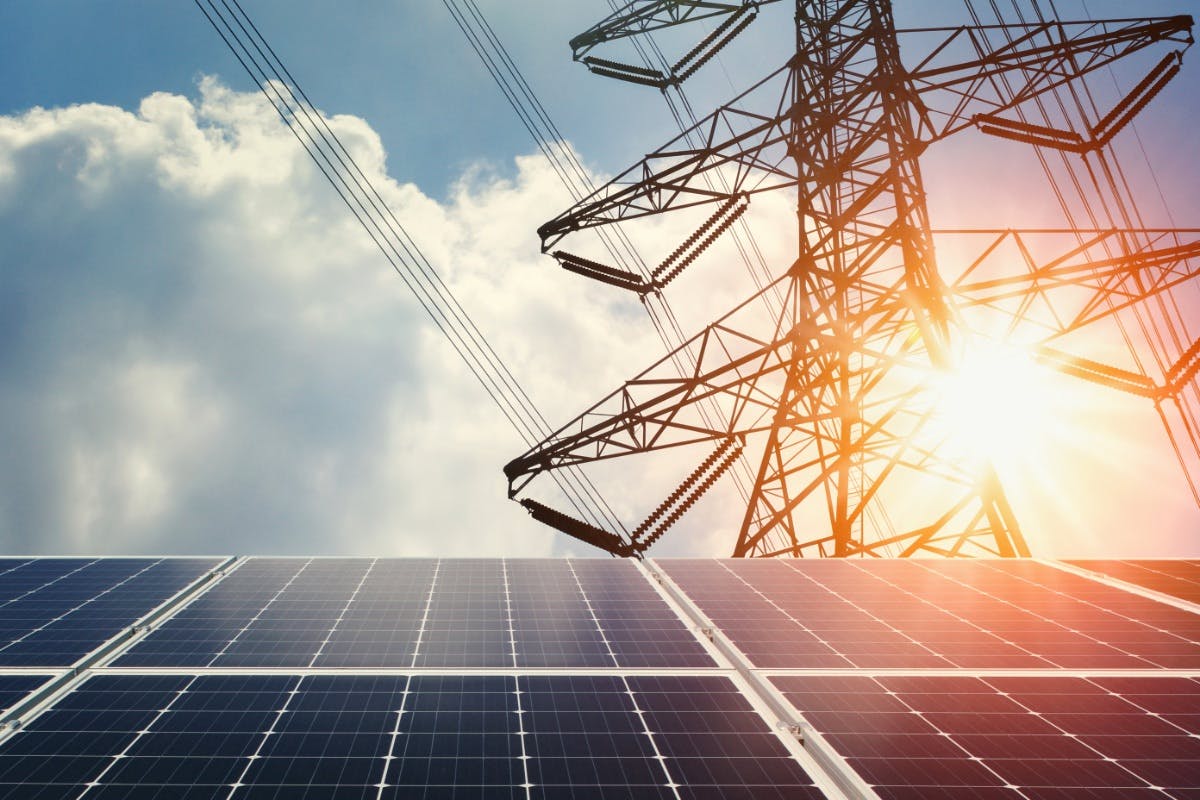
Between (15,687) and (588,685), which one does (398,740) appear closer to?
(588,685)

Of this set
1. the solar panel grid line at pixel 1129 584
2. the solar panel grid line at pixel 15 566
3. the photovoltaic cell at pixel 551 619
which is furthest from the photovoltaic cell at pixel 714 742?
the solar panel grid line at pixel 15 566

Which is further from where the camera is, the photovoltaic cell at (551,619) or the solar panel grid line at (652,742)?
the photovoltaic cell at (551,619)

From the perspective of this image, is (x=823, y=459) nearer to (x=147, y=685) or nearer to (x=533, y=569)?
(x=533, y=569)

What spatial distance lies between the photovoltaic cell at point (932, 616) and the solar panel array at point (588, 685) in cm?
5

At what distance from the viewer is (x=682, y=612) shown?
10.8m

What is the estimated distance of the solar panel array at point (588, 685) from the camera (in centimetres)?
659

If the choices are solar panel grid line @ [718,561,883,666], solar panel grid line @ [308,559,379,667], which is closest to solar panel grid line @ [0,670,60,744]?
solar panel grid line @ [308,559,379,667]

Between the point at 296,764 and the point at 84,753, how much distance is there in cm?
195

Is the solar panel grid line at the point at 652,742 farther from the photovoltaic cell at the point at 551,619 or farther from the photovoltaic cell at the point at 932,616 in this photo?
the photovoltaic cell at the point at 932,616

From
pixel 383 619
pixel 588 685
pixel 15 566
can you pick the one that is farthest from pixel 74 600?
pixel 588 685

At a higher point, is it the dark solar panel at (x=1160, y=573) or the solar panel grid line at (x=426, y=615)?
the solar panel grid line at (x=426, y=615)

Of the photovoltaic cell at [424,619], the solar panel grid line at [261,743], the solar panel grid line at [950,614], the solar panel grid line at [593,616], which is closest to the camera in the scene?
the solar panel grid line at [261,743]

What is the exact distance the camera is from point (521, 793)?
624 centimetres

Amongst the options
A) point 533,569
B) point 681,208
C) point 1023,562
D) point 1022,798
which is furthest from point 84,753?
point 681,208
